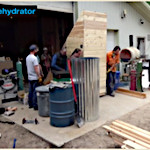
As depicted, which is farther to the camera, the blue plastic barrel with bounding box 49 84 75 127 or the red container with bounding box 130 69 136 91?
the red container with bounding box 130 69 136 91

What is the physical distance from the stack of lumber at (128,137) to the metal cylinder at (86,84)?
3.09ft

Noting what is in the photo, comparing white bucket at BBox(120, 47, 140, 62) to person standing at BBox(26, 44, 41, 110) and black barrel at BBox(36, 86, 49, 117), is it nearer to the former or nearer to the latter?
person standing at BBox(26, 44, 41, 110)

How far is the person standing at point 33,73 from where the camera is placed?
17.1ft

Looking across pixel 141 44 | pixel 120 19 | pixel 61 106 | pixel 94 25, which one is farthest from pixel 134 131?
pixel 141 44

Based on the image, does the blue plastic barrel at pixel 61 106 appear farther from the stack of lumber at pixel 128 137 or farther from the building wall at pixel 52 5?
the building wall at pixel 52 5

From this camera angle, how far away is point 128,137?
10.7 feet

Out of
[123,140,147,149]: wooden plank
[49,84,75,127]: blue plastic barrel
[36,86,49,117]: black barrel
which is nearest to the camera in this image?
[123,140,147,149]: wooden plank

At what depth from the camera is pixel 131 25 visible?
35.5ft

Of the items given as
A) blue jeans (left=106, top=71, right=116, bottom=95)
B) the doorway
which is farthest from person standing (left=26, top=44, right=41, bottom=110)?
the doorway

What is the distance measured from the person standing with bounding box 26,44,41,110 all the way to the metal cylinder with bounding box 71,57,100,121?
1.22 meters

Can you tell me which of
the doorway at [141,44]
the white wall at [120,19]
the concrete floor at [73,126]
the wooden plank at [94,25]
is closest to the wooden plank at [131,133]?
the concrete floor at [73,126]

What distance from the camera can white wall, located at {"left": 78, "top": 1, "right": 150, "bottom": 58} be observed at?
852 centimetres

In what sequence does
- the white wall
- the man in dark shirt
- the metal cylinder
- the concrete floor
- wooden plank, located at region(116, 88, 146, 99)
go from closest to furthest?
1. the concrete floor
2. the metal cylinder
3. the man in dark shirt
4. wooden plank, located at region(116, 88, 146, 99)
5. the white wall

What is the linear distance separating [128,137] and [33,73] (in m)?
3.21
